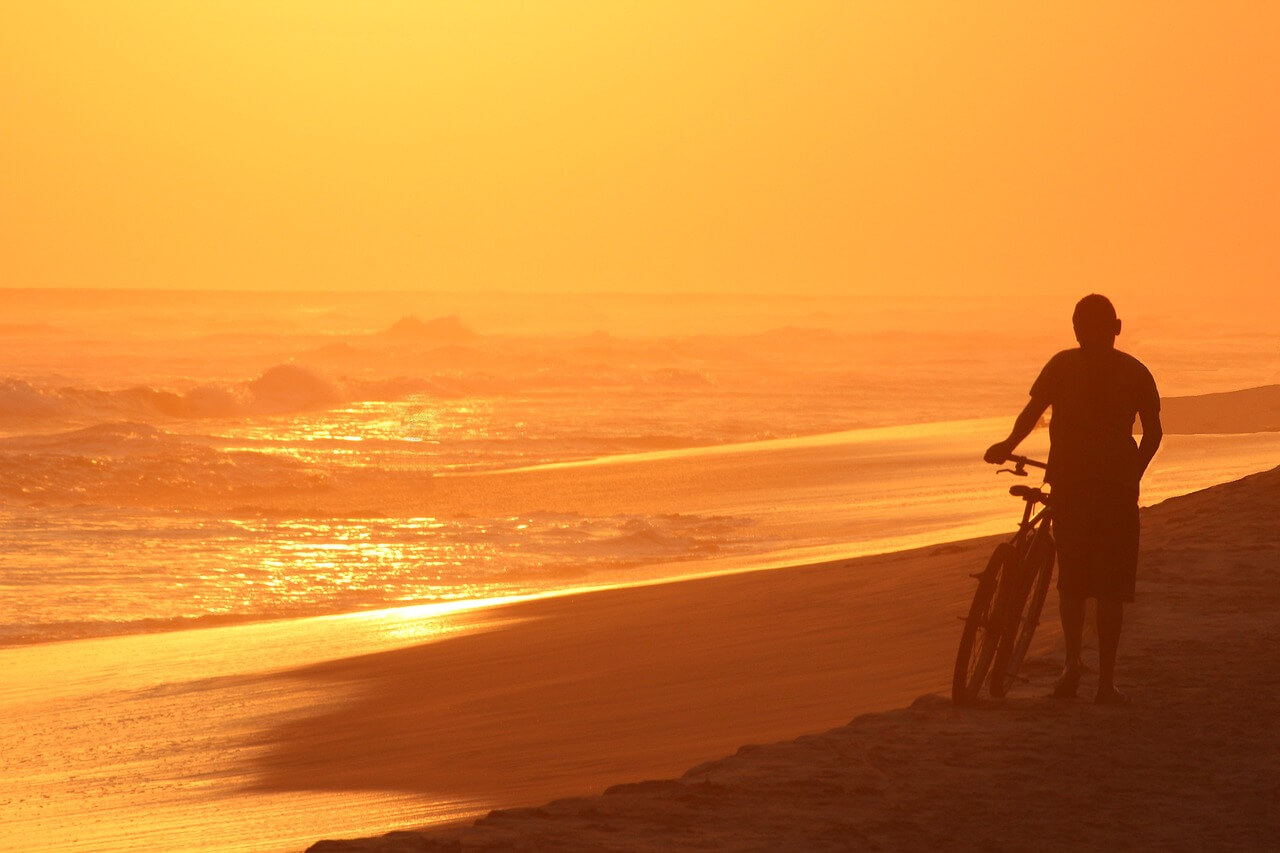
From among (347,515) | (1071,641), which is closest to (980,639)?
(1071,641)

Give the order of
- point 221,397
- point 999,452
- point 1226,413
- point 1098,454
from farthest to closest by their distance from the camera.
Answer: point 221,397 < point 1226,413 < point 999,452 < point 1098,454

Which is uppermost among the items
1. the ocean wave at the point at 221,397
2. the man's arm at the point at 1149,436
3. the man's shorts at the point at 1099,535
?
the ocean wave at the point at 221,397

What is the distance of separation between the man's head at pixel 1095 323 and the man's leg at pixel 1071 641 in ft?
3.19

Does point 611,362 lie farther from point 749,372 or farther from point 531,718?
point 531,718

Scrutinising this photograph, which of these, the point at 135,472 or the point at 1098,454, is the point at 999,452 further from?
the point at 135,472

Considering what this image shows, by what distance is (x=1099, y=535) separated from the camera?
5.91 metres

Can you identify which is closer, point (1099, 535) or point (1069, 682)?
point (1099, 535)

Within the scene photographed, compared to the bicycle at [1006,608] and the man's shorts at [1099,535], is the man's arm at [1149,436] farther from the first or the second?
the bicycle at [1006,608]

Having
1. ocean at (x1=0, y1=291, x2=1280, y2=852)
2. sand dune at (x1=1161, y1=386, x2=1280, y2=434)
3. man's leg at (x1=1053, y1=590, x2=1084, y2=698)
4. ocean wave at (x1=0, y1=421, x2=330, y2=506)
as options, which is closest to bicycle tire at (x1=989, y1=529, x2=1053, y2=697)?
man's leg at (x1=1053, y1=590, x2=1084, y2=698)

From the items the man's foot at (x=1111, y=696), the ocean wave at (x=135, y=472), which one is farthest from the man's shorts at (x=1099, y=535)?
the ocean wave at (x=135, y=472)

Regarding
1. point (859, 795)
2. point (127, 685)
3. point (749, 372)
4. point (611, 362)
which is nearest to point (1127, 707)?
point (859, 795)

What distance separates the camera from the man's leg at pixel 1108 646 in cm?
592

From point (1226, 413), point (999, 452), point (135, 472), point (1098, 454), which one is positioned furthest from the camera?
point (1226, 413)

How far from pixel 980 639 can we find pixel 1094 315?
131 cm
